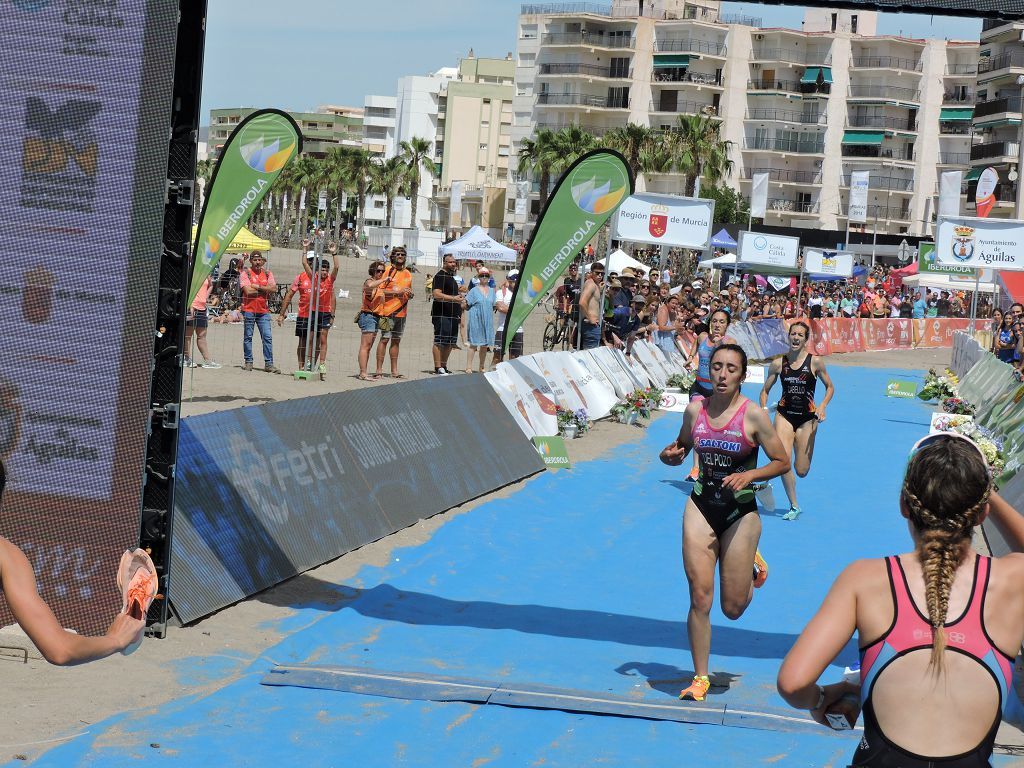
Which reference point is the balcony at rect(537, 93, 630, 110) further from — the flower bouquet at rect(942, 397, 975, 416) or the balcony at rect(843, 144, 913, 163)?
the flower bouquet at rect(942, 397, 975, 416)

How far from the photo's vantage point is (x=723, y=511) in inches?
270

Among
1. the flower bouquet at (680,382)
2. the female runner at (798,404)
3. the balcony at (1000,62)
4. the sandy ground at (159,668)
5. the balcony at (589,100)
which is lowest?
the sandy ground at (159,668)

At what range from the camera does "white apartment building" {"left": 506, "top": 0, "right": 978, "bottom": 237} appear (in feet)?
321

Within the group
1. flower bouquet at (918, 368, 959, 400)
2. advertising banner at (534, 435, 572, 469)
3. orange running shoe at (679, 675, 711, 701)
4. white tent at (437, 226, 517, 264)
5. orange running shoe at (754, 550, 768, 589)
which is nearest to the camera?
orange running shoe at (679, 675, 711, 701)

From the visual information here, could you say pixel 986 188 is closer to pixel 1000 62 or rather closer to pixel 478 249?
pixel 478 249

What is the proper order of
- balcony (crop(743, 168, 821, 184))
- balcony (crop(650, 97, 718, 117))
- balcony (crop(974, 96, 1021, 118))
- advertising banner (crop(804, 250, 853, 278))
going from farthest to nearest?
balcony (crop(743, 168, 821, 184)), balcony (crop(650, 97, 718, 117)), balcony (crop(974, 96, 1021, 118)), advertising banner (crop(804, 250, 853, 278))

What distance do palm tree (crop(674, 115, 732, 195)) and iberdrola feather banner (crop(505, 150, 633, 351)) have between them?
214ft

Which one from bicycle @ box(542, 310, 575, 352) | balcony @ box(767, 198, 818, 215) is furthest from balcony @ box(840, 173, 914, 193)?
bicycle @ box(542, 310, 575, 352)

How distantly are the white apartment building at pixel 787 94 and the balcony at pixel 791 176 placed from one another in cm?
8

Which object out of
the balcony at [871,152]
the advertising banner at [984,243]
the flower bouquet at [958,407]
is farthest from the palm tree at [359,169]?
the flower bouquet at [958,407]

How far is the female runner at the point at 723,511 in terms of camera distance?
22.1 feet

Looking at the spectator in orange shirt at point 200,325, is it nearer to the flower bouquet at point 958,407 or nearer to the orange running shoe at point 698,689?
the flower bouquet at point 958,407

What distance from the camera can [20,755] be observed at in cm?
531

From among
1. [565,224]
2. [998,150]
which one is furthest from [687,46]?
[565,224]
